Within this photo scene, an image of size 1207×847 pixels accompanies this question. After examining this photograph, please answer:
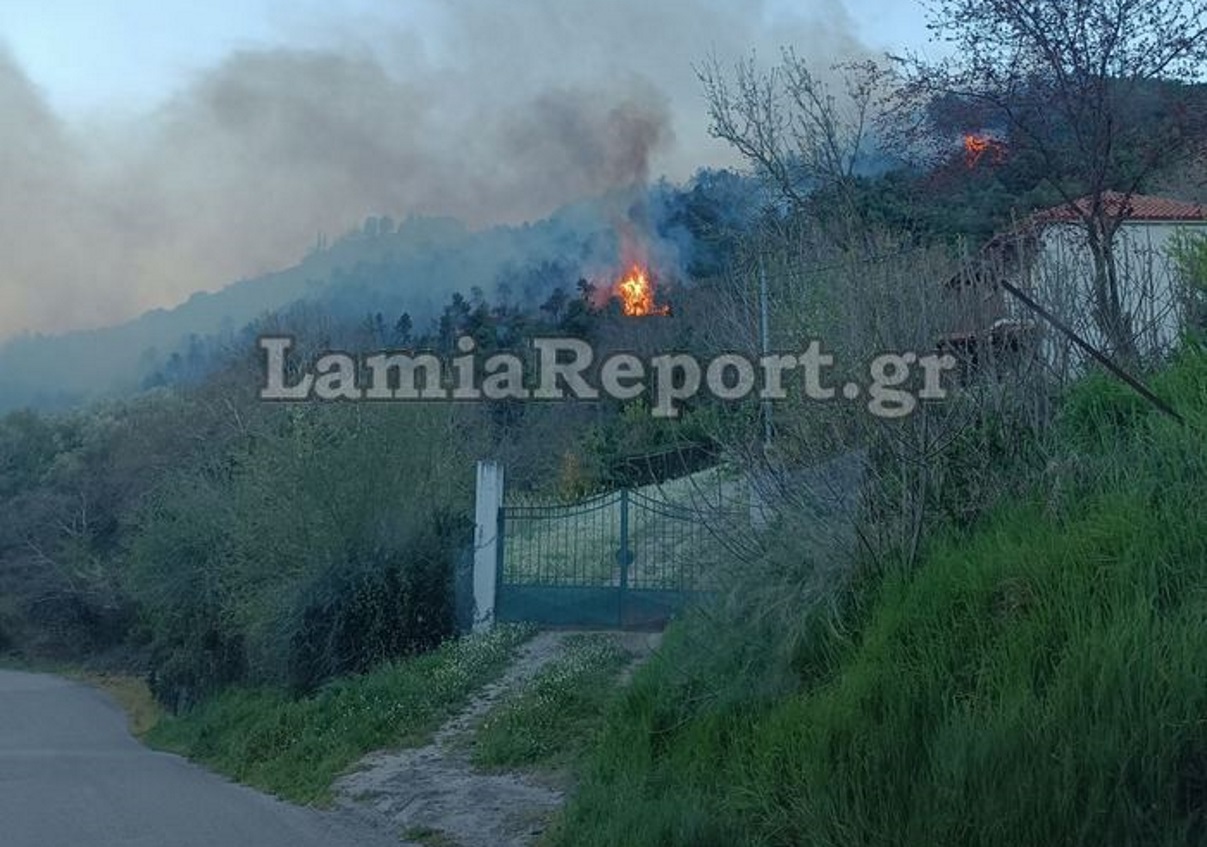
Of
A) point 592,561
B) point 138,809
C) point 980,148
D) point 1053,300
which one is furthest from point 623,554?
point 1053,300

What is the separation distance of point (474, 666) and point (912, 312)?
7309 millimetres

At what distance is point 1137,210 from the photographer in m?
17.6

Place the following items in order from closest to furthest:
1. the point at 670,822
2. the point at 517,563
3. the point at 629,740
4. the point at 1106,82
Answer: the point at 670,822
the point at 629,740
the point at 1106,82
the point at 517,563

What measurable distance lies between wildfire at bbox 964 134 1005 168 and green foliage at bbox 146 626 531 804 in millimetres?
7872

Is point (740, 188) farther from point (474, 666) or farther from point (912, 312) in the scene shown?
point (912, 312)

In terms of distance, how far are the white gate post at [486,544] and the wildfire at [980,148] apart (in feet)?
23.1

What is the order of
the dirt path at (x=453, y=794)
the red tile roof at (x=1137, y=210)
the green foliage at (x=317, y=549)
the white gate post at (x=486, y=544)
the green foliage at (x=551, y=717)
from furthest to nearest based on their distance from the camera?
the green foliage at (x=317, y=549), the white gate post at (x=486, y=544), the red tile roof at (x=1137, y=210), the green foliage at (x=551, y=717), the dirt path at (x=453, y=794)

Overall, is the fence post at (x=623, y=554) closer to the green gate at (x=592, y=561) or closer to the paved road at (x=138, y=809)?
the green gate at (x=592, y=561)

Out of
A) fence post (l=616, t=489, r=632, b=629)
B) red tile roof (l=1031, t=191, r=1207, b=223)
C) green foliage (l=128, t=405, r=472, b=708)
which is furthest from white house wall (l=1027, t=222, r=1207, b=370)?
green foliage (l=128, t=405, r=472, b=708)

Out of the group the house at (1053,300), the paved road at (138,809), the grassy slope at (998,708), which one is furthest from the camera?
the paved road at (138,809)

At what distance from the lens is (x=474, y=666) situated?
14.5m

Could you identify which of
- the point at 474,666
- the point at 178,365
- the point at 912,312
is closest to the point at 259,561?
the point at 474,666

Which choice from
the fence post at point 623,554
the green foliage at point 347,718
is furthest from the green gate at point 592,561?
the green foliage at point 347,718

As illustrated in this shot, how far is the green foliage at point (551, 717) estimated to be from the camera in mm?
10992
